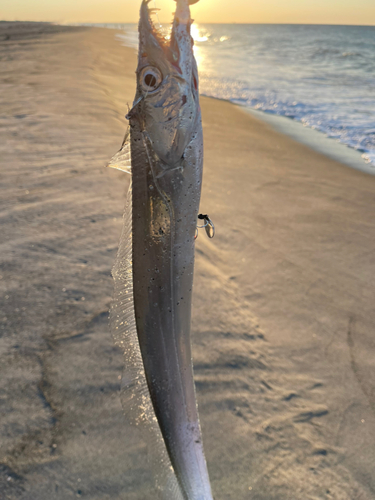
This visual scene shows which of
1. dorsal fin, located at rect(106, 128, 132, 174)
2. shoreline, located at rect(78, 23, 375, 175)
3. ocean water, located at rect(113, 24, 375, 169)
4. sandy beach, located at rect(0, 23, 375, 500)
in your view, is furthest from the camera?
ocean water, located at rect(113, 24, 375, 169)

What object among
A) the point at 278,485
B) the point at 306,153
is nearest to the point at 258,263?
the point at 278,485

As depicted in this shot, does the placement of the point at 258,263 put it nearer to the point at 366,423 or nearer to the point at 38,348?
the point at 366,423

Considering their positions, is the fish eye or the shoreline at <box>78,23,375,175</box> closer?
the fish eye

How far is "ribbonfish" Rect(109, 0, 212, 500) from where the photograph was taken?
1312 mm

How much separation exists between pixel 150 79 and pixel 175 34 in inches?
7.2

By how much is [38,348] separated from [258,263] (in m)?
2.85

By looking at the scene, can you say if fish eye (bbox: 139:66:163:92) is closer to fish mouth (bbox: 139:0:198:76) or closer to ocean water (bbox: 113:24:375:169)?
fish mouth (bbox: 139:0:198:76)

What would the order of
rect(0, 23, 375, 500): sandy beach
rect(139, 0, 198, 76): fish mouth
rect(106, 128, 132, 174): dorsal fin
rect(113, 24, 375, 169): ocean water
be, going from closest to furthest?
rect(139, 0, 198, 76): fish mouth
rect(106, 128, 132, 174): dorsal fin
rect(0, 23, 375, 500): sandy beach
rect(113, 24, 375, 169): ocean water

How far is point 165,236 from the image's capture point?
133cm

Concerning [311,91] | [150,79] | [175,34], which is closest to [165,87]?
[150,79]

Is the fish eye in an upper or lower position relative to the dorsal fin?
Answer: upper

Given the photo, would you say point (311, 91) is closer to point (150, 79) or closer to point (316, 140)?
point (316, 140)

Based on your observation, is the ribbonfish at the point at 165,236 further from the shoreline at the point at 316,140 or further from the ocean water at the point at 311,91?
the ocean water at the point at 311,91

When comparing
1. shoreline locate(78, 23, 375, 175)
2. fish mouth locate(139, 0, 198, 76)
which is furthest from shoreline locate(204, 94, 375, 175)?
fish mouth locate(139, 0, 198, 76)
